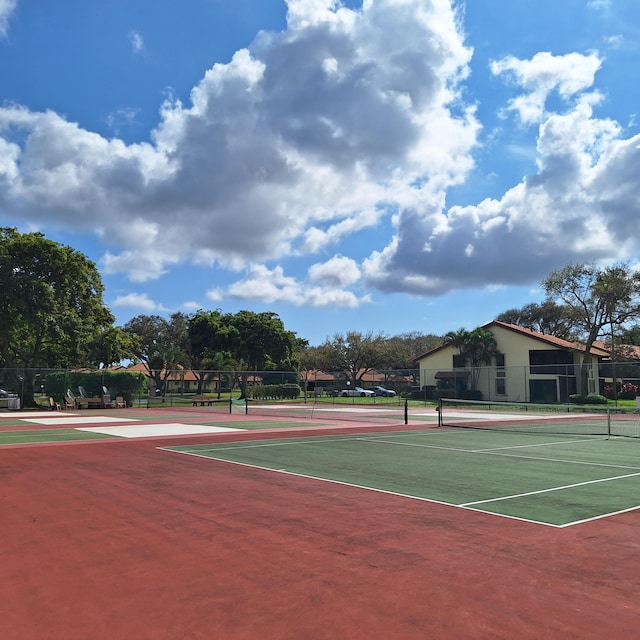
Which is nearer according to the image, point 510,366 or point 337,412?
point 337,412

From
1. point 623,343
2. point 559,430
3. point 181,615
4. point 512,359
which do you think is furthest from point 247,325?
point 181,615

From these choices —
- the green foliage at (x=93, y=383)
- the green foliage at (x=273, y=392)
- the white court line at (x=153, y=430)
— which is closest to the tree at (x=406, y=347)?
the green foliage at (x=273, y=392)

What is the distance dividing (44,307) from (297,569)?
38967mm

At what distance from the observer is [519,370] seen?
5131 cm

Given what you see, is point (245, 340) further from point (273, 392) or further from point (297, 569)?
point (297, 569)

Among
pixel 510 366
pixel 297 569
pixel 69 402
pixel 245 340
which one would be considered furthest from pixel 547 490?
pixel 245 340

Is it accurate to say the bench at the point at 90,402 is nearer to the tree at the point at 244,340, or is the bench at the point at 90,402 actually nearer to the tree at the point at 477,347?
the tree at the point at 244,340

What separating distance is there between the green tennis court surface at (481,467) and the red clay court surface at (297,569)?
0.78 meters

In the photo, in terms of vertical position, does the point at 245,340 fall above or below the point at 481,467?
above

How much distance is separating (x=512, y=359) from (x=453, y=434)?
135ft

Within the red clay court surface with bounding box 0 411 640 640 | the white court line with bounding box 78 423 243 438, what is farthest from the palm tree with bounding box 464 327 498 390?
the red clay court surface with bounding box 0 411 640 640

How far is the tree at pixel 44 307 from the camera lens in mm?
39500

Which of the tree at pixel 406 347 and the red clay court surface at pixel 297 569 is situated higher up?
the tree at pixel 406 347

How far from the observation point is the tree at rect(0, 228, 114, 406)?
39500 mm
